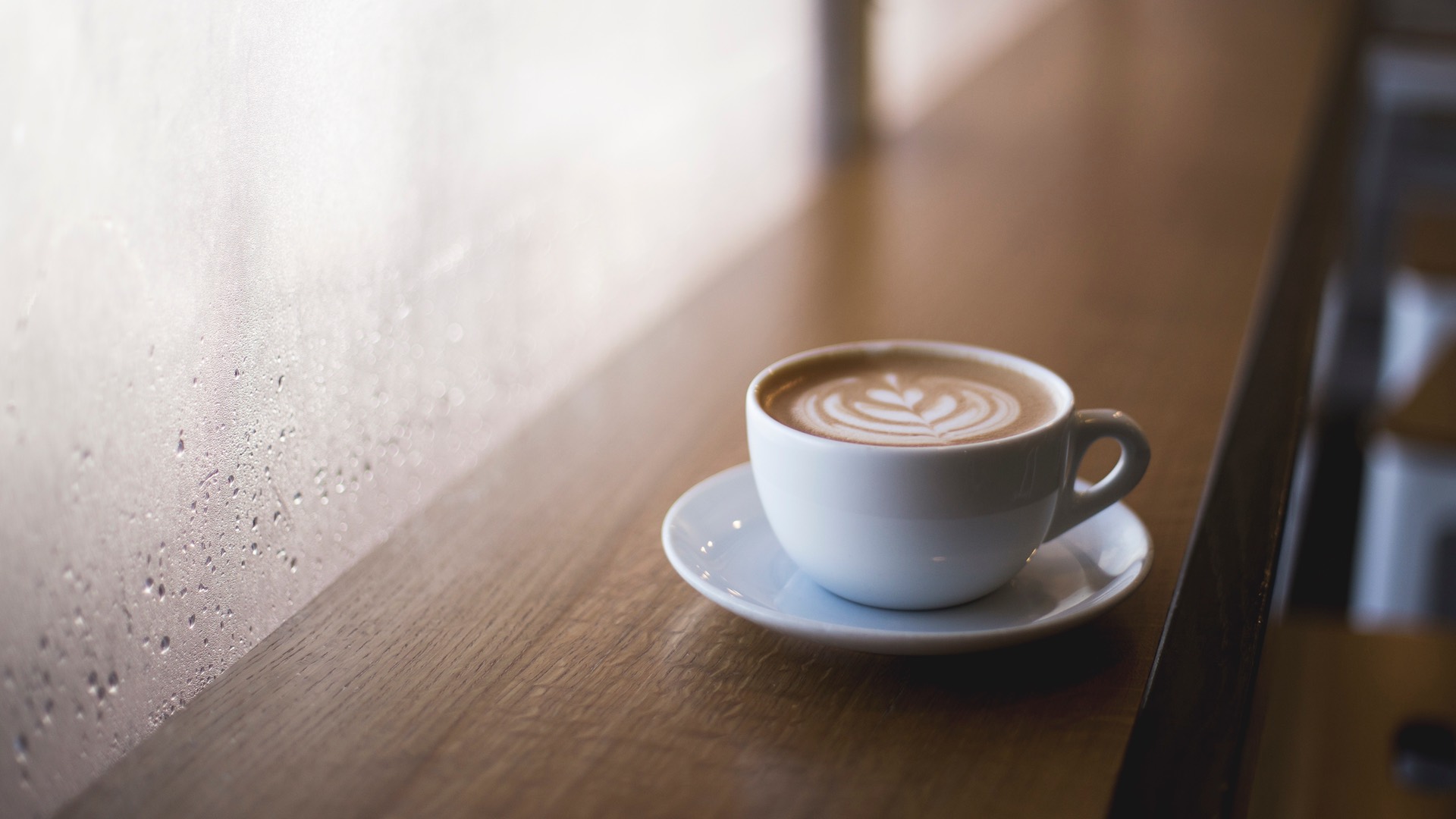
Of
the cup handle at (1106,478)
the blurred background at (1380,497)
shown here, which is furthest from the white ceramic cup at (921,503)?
the blurred background at (1380,497)

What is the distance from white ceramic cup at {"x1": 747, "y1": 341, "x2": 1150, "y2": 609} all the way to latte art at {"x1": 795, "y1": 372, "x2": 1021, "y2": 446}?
25 mm

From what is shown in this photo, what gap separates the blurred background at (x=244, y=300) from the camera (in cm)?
47

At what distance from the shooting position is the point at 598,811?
0.45 metres

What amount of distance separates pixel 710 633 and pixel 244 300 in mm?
254

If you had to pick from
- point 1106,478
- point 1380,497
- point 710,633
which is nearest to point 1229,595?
point 1106,478

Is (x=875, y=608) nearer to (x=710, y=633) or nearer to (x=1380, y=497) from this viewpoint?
(x=710, y=633)

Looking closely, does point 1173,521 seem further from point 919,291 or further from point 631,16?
point 631,16

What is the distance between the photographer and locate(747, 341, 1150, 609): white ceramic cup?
19.3 inches

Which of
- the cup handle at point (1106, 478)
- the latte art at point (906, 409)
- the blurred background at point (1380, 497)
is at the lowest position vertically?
the blurred background at point (1380, 497)

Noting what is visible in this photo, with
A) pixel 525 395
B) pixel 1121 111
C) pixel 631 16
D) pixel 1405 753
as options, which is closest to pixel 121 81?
pixel 525 395

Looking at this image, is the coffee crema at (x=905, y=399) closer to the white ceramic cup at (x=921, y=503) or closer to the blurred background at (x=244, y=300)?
the white ceramic cup at (x=921, y=503)

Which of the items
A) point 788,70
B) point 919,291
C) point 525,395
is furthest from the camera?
point 788,70

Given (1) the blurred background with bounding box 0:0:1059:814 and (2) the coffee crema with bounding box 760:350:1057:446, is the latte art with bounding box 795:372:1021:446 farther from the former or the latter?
(1) the blurred background with bounding box 0:0:1059:814

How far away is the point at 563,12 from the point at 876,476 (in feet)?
1.82
